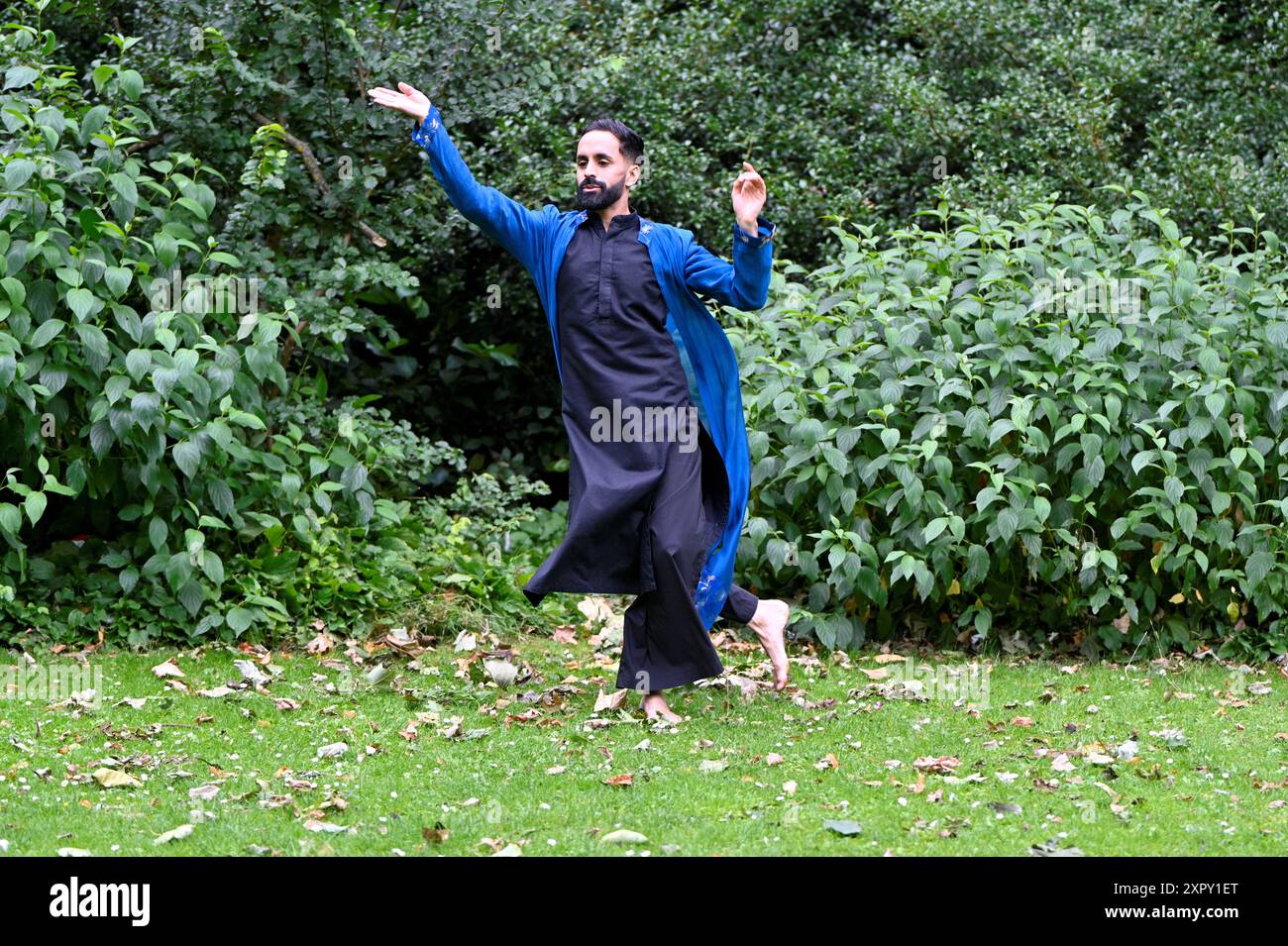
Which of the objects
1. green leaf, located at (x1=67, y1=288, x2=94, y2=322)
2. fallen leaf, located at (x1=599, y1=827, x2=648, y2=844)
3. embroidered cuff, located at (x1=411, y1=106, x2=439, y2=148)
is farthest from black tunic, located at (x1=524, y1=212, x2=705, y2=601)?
green leaf, located at (x1=67, y1=288, x2=94, y2=322)

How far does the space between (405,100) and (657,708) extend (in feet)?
7.43

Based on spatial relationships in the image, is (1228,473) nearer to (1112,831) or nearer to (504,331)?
(1112,831)

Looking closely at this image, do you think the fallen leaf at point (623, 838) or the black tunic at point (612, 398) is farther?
the black tunic at point (612, 398)

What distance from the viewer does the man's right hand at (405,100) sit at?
5.11 meters

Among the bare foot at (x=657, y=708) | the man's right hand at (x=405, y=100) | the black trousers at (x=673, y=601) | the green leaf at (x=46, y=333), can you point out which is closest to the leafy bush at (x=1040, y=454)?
the black trousers at (x=673, y=601)

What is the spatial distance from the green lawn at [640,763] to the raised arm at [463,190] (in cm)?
171

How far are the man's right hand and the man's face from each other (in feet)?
1.83

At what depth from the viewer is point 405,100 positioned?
5.16 m

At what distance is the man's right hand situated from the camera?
5.11 m

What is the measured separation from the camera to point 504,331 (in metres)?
9.02

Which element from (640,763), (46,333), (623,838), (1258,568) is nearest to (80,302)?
(46,333)

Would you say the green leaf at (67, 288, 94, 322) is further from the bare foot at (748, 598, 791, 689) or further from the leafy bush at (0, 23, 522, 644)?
the bare foot at (748, 598, 791, 689)

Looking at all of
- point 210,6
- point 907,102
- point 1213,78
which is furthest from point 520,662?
point 1213,78

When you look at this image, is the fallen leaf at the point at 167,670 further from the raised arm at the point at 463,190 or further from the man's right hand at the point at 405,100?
the man's right hand at the point at 405,100
